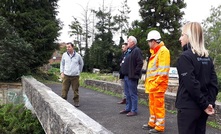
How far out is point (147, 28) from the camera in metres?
28.5

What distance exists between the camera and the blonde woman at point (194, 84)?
2.94m

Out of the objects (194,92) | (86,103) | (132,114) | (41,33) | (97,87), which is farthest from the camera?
(41,33)

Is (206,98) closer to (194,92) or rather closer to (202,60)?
(194,92)

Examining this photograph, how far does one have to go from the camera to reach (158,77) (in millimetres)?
4617

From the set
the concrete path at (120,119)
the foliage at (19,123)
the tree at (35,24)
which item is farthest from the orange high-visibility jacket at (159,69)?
the tree at (35,24)

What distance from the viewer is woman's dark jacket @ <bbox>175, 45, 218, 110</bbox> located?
2920 mm

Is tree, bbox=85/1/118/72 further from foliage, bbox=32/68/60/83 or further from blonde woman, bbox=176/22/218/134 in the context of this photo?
blonde woman, bbox=176/22/218/134

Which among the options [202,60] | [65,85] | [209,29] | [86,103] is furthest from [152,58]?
[209,29]

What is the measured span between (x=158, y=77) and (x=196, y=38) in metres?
1.61

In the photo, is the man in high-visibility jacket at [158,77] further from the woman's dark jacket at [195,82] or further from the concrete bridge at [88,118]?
the woman's dark jacket at [195,82]

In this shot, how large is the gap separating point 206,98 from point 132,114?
341cm

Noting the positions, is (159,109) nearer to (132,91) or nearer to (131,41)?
(132,91)

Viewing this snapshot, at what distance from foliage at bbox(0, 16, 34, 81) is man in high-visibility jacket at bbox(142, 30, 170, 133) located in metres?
8.46

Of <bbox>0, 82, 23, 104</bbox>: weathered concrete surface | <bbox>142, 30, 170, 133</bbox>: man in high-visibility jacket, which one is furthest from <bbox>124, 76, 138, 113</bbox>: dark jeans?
<bbox>0, 82, 23, 104</bbox>: weathered concrete surface
